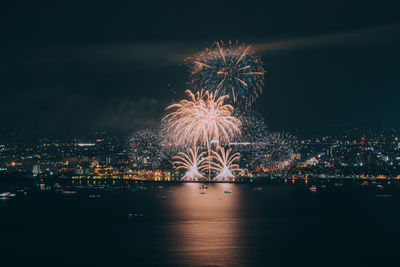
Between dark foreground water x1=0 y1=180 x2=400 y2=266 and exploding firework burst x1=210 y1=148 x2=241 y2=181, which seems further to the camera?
exploding firework burst x1=210 y1=148 x2=241 y2=181

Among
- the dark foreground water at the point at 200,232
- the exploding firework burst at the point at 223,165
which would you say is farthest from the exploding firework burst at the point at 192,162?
the dark foreground water at the point at 200,232

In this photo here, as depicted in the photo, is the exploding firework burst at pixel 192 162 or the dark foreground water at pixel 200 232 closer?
the dark foreground water at pixel 200 232

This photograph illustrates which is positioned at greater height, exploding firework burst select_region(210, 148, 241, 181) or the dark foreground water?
exploding firework burst select_region(210, 148, 241, 181)

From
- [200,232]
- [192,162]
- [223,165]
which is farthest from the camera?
[223,165]

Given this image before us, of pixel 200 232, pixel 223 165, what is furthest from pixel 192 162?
pixel 200 232

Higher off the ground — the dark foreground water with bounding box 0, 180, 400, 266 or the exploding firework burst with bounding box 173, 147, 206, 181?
the exploding firework burst with bounding box 173, 147, 206, 181

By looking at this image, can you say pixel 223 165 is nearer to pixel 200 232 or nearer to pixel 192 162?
pixel 192 162

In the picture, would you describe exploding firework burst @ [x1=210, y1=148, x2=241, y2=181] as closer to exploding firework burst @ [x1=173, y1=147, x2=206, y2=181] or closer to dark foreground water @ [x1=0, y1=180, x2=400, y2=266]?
exploding firework burst @ [x1=173, y1=147, x2=206, y2=181]

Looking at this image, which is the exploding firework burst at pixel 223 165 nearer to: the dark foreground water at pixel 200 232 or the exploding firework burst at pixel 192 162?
the exploding firework burst at pixel 192 162

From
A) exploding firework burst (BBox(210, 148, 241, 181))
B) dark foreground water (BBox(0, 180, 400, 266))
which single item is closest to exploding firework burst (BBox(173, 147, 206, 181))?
exploding firework burst (BBox(210, 148, 241, 181))
